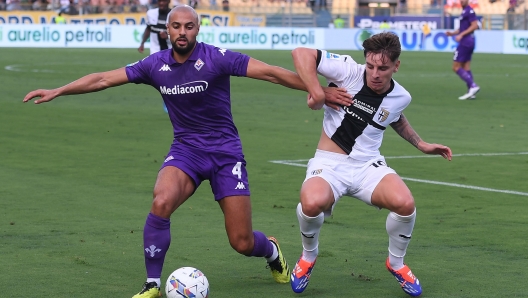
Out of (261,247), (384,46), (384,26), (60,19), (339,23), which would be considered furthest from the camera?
(339,23)

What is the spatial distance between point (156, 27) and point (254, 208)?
967cm

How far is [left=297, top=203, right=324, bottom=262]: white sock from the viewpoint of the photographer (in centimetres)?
687

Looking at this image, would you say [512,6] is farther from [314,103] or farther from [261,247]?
[314,103]

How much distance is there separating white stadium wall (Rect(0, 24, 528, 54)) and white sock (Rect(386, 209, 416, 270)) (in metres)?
39.1

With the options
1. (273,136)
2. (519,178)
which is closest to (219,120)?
(519,178)

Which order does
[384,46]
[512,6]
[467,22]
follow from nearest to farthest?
1. [384,46]
2. [467,22]
3. [512,6]

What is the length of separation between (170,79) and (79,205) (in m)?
3.58

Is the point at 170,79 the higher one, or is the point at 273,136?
the point at 170,79

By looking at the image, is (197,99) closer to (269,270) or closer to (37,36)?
(269,270)

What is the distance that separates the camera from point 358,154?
710 centimetres

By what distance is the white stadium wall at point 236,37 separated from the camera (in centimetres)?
4622

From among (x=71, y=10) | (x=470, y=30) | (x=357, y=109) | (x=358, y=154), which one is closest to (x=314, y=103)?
(x=357, y=109)

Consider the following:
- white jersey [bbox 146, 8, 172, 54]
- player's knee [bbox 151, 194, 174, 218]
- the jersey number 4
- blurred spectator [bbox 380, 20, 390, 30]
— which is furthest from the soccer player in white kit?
blurred spectator [bbox 380, 20, 390, 30]

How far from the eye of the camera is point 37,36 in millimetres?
46719
